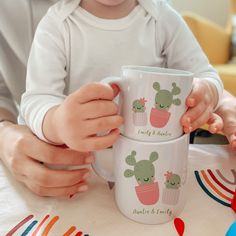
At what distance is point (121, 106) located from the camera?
0.38 m

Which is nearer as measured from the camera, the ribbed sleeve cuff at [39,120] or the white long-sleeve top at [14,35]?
the ribbed sleeve cuff at [39,120]

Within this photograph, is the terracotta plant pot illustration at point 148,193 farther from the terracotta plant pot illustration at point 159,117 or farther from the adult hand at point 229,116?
the adult hand at point 229,116

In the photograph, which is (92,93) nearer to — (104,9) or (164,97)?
(164,97)

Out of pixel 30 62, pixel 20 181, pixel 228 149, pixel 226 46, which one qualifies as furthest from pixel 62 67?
pixel 226 46

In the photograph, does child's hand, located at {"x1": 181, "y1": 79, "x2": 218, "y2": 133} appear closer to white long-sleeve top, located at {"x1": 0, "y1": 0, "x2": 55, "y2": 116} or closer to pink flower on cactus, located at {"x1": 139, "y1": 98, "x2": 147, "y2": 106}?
pink flower on cactus, located at {"x1": 139, "y1": 98, "x2": 147, "y2": 106}

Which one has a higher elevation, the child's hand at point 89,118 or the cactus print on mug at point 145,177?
the child's hand at point 89,118

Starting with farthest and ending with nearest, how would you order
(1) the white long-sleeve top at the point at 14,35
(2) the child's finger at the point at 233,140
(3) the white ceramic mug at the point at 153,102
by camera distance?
(1) the white long-sleeve top at the point at 14,35, (2) the child's finger at the point at 233,140, (3) the white ceramic mug at the point at 153,102

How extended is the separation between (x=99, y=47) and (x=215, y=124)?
235mm

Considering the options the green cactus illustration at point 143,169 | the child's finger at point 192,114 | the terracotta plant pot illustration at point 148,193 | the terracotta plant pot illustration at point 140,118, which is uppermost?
the terracotta plant pot illustration at point 140,118

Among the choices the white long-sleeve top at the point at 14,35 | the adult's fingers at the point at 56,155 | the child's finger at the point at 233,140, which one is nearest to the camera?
the adult's fingers at the point at 56,155

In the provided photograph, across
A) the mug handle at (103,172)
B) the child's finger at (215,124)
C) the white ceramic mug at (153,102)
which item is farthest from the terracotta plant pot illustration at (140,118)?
the child's finger at (215,124)

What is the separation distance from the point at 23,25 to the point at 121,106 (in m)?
0.45

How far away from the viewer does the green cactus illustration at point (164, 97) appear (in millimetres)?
345

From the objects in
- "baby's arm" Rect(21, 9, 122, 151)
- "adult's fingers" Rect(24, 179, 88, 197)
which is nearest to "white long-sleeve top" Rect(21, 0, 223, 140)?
"baby's arm" Rect(21, 9, 122, 151)
